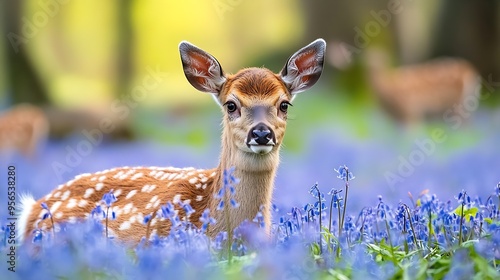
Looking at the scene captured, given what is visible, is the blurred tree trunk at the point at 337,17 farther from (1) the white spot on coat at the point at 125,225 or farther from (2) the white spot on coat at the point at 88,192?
(1) the white spot on coat at the point at 125,225

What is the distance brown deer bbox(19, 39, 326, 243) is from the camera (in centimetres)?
406

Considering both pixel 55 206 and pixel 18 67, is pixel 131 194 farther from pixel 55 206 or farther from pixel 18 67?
pixel 18 67

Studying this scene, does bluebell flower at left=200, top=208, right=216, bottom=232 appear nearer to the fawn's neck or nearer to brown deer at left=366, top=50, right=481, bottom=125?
the fawn's neck

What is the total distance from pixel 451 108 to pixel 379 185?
16.4 ft

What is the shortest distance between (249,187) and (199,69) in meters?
0.64

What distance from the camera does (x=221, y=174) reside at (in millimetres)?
4223

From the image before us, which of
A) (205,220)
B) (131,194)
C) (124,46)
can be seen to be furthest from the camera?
(124,46)

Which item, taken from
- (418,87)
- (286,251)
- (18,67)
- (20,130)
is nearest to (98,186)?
(286,251)

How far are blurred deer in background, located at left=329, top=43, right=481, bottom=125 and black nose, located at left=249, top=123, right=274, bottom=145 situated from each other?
7.70m

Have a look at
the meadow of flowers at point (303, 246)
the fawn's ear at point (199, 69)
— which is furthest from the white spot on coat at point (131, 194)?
the fawn's ear at point (199, 69)

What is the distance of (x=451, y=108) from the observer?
12117 mm

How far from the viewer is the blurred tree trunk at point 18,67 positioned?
36.9 ft

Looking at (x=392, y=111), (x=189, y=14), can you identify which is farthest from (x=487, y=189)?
(x=189, y=14)

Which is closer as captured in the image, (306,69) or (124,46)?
(306,69)
